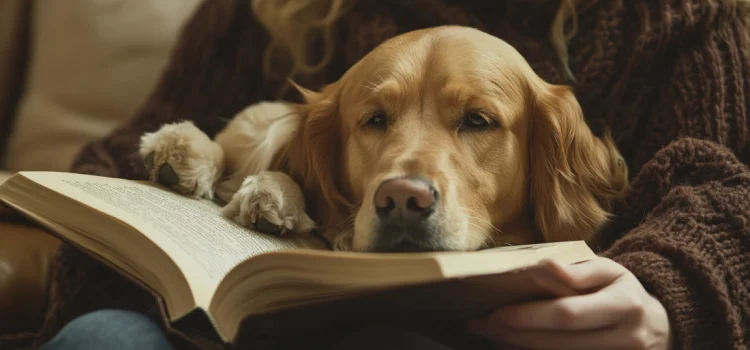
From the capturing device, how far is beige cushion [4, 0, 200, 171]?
2064mm

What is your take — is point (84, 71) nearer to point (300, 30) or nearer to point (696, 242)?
point (300, 30)

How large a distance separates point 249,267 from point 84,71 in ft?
4.69

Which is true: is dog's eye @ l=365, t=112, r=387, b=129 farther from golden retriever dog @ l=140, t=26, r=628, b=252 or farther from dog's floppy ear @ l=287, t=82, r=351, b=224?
dog's floppy ear @ l=287, t=82, r=351, b=224

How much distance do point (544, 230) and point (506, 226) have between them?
0.07 meters

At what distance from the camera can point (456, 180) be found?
1132 millimetres

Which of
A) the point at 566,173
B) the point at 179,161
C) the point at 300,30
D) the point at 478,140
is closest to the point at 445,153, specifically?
the point at 478,140

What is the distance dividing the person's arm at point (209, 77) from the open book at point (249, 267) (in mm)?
535

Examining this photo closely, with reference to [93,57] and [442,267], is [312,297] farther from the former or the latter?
[93,57]

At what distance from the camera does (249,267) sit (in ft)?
2.85

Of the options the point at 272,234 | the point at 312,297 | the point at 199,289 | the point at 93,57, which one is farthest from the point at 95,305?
the point at 93,57

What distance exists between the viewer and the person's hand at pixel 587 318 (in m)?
0.87

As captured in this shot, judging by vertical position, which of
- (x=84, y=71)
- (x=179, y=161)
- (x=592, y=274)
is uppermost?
(x=592, y=274)

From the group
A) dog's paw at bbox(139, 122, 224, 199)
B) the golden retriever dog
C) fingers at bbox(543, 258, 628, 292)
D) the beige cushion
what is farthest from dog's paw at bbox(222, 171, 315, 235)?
the beige cushion

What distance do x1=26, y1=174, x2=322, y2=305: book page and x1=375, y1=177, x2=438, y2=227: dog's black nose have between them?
0.21 m
